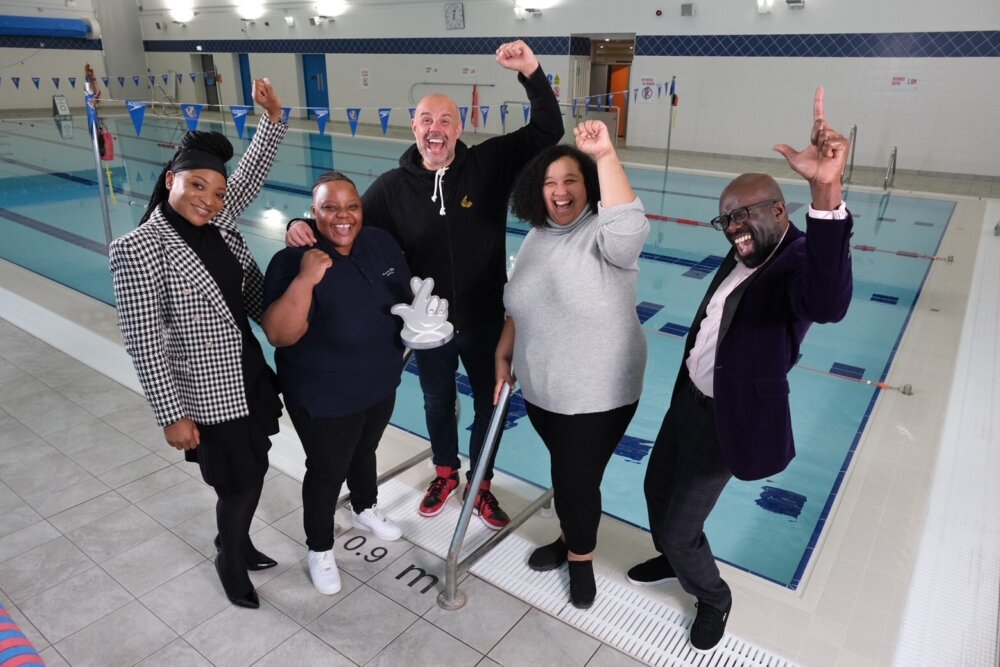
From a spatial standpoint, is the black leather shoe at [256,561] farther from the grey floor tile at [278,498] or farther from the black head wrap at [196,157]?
the black head wrap at [196,157]

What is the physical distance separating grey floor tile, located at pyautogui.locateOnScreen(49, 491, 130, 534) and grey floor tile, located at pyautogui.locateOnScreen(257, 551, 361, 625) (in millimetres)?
822

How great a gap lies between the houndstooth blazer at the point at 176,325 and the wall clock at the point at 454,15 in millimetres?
14775

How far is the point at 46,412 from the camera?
10.7ft

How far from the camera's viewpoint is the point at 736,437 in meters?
1.58

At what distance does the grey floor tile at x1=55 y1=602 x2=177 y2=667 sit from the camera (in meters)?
1.87

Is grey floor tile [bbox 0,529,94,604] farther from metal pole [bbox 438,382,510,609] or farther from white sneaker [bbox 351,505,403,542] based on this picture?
metal pole [bbox 438,382,510,609]

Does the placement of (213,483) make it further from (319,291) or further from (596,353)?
(596,353)

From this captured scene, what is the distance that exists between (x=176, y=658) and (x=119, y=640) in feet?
0.67

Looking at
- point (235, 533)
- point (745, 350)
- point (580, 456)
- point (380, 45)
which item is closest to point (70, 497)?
point (235, 533)

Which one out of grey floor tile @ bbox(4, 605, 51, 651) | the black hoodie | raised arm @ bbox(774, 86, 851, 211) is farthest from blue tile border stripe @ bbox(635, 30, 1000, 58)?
grey floor tile @ bbox(4, 605, 51, 651)

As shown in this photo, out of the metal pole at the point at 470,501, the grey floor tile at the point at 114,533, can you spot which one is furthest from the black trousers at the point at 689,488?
the grey floor tile at the point at 114,533

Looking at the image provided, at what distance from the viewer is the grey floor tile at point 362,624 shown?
75.4 inches

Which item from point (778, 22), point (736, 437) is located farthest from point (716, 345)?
point (778, 22)

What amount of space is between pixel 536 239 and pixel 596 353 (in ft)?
1.15
